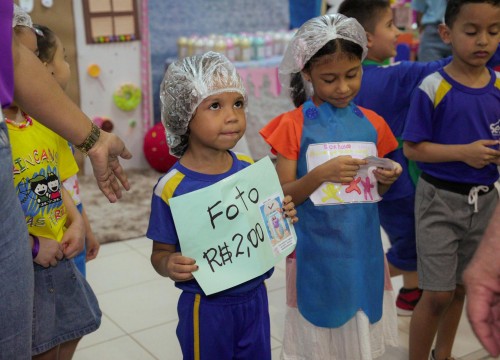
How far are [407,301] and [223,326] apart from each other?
4.95 ft

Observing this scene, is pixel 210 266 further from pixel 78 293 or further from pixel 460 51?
pixel 460 51

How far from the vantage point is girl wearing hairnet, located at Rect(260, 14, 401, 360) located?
202 cm

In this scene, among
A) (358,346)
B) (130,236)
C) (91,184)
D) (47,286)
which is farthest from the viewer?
(91,184)

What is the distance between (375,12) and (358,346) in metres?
1.32

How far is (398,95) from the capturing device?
2670 mm

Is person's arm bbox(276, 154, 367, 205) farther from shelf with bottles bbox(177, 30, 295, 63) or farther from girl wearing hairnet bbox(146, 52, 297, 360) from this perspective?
shelf with bottles bbox(177, 30, 295, 63)

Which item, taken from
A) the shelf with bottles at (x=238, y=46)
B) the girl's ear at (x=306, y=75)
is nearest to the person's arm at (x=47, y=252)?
the girl's ear at (x=306, y=75)

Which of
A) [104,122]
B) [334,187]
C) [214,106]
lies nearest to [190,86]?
[214,106]

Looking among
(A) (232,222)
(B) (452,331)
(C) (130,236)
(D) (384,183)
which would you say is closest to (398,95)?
(D) (384,183)

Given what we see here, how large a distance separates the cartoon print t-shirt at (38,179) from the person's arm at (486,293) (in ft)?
3.78

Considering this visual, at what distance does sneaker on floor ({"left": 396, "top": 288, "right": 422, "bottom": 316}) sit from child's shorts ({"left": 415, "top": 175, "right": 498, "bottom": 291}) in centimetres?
75

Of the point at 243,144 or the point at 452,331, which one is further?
the point at 243,144

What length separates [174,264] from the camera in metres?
1.71

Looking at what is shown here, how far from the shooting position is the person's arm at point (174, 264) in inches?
66.8
